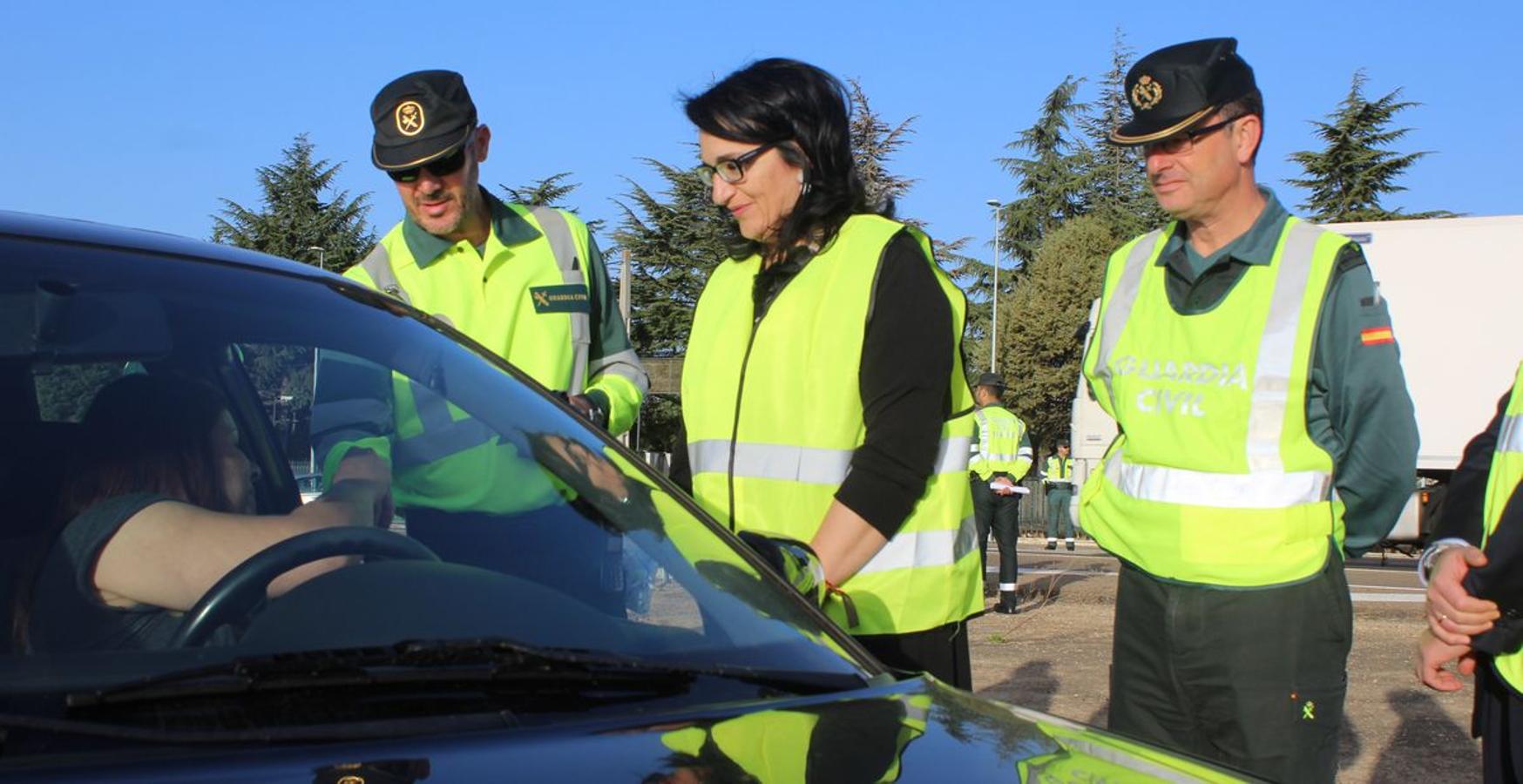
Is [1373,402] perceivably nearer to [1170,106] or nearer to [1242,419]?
[1242,419]

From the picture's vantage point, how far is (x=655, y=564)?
2.19 meters

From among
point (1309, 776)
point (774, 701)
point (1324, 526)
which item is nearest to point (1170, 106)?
point (1324, 526)

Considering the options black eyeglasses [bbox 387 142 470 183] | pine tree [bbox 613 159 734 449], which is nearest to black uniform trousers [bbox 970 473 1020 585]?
black eyeglasses [bbox 387 142 470 183]

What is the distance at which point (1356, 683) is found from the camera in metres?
8.18

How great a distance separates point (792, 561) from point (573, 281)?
6.02 ft

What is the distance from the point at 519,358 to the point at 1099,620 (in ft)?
26.4

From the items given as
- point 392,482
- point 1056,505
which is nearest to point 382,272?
point 392,482

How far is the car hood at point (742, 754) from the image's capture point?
4.77 feet

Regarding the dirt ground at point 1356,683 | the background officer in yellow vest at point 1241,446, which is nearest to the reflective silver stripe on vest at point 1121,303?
the background officer in yellow vest at point 1241,446

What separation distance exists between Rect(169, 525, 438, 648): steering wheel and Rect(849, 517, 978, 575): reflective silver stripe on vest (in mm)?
1275

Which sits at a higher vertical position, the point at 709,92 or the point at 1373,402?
the point at 709,92

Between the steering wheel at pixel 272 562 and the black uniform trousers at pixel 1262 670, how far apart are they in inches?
67.1

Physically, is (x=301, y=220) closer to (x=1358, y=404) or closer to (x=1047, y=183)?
(x=1047, y=183)

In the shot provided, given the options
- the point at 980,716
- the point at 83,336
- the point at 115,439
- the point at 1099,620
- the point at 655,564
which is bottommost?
the point at 1099,620
